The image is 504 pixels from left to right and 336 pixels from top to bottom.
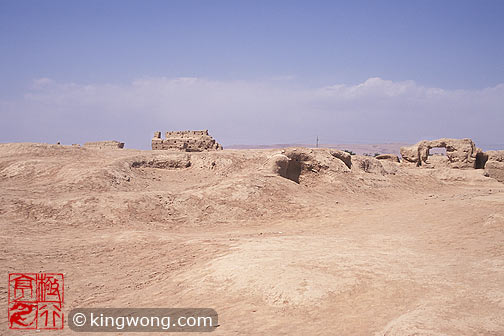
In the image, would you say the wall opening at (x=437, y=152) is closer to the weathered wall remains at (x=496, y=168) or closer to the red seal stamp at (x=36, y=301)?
the weathered wall remains at (x=496, y=168)

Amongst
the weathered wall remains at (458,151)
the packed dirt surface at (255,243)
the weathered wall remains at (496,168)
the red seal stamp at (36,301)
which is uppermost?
the weathered wall remains at (458,151)

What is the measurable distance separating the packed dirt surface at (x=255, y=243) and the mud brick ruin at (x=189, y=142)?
461cm

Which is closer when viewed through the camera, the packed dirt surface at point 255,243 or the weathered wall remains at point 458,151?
the packed dirt surface at point 255,243

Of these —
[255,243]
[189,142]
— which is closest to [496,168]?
[189,142]

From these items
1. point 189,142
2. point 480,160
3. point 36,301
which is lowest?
point 36,301

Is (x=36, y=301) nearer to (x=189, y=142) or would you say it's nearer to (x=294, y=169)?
(x=294, y=169)

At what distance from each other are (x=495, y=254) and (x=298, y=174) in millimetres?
10319

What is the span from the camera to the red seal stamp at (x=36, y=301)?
229 inches

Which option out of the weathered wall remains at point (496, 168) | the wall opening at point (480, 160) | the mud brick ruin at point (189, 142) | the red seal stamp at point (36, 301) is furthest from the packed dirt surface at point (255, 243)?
the wall opening at point (480, 160)

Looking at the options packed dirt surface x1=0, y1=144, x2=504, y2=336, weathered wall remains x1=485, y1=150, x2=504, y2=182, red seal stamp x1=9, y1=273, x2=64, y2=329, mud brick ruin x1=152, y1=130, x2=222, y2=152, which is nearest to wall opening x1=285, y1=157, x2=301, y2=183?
packed dirt surface x1=0, y1=144, x2=504, y2=336

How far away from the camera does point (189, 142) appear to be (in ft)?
76.0

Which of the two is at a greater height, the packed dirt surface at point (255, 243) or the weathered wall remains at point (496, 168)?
the weathered wall remains at point (496, 168)

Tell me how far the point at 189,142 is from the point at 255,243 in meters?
15.3

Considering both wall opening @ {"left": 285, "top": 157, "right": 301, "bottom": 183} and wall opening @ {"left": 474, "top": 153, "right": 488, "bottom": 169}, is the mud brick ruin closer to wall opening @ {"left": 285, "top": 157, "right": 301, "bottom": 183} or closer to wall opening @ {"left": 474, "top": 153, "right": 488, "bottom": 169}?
wall opening @ {"left": 285, "top": 157, "right": 301, "bottom": 183}
